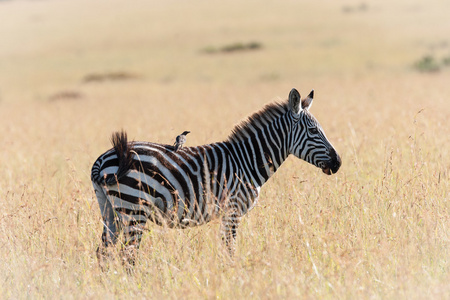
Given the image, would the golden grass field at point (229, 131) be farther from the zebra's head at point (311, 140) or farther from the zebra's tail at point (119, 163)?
the zebra's tail at point (119, 163)

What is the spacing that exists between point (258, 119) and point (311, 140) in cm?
65

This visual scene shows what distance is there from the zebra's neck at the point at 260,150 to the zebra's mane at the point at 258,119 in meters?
0.02

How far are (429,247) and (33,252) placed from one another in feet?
13.4

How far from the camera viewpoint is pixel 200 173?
17.1ft

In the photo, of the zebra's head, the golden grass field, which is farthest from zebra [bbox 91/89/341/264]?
the golden grass field

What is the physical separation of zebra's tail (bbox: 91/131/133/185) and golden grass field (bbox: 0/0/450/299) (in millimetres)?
675

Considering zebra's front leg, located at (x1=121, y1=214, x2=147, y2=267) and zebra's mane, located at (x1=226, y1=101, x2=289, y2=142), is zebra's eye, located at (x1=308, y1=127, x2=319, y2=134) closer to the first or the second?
zebra's mane, located at (x1=226, y1=101, x2=289, y2=142)

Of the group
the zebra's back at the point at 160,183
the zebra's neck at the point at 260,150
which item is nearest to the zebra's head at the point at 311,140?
the zebra's neck at the point at 260,150

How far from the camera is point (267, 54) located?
128 feet

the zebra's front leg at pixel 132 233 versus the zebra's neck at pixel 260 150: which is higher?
the zebra's neck at pixel 260 150

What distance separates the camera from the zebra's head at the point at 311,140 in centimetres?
555

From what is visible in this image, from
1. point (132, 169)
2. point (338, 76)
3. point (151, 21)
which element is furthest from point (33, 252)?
point (151, 21)

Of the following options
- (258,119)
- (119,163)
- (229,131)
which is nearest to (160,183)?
(119,163)

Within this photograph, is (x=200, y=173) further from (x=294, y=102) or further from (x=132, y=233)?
(x=294, y=102)
